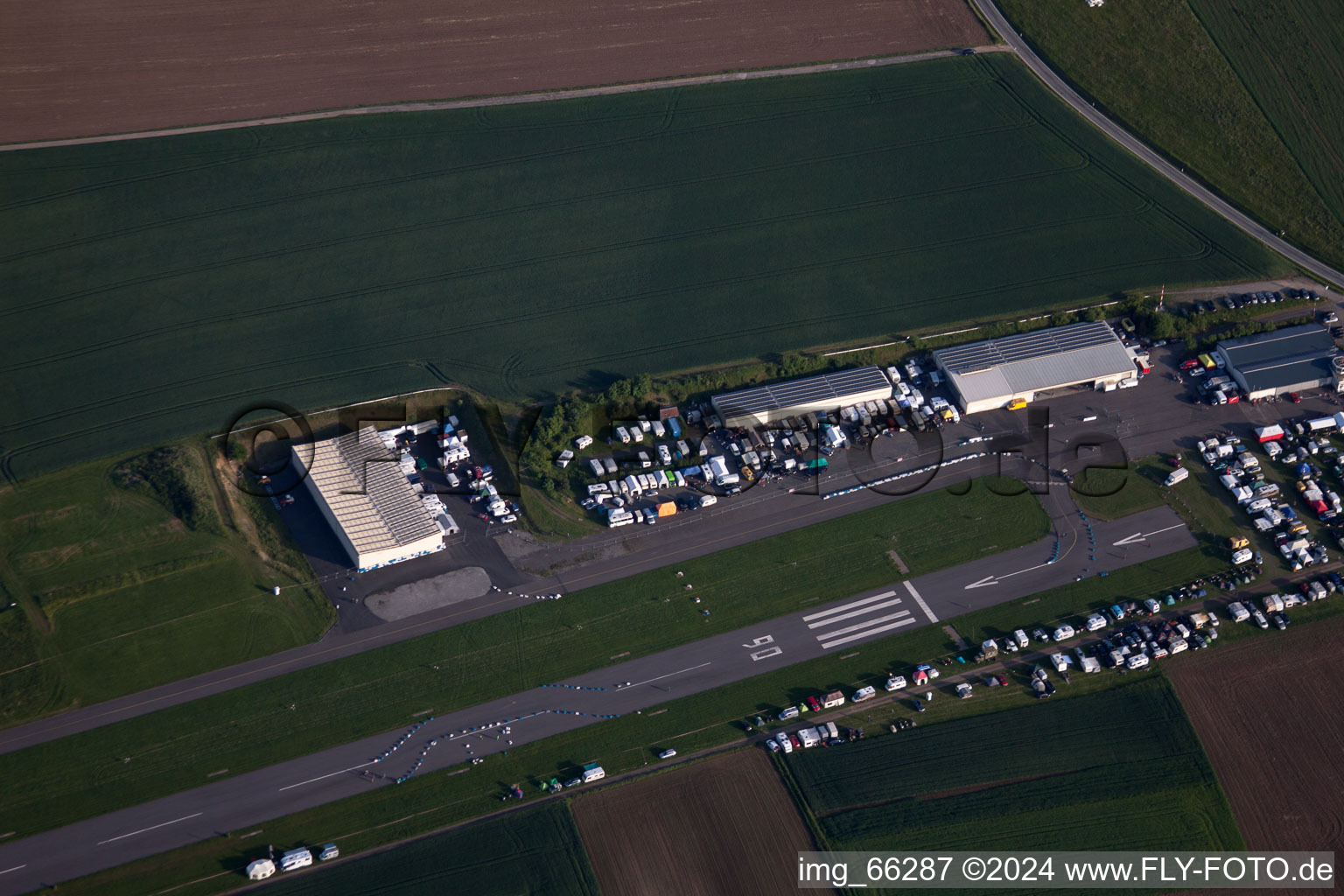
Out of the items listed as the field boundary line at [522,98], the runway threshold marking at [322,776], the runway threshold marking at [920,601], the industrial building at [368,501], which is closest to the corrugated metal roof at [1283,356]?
the runway threshold marking at [920,601]

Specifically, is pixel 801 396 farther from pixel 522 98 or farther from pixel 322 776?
pixel 322 776

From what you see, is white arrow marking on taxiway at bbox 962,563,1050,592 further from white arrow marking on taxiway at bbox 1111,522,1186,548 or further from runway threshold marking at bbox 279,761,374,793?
runway threshold marking at bbox 279,761,374,793

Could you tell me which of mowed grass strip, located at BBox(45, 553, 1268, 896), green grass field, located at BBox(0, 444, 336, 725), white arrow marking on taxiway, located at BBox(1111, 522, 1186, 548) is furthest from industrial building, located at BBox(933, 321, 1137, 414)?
green grass field, located at BBox(0, 444, 336, 725)

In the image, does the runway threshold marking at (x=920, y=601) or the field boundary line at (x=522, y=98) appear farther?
the field boundary line at (x=522, y=98)

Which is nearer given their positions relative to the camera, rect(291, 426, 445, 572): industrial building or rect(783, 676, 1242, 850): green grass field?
rect(783, 676, 1242, 850): green grass field

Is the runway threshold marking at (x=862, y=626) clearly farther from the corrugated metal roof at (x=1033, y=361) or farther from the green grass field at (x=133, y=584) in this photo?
the green grass field at (x=133, y=584)

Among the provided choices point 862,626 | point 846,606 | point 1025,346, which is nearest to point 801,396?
point 846,606
